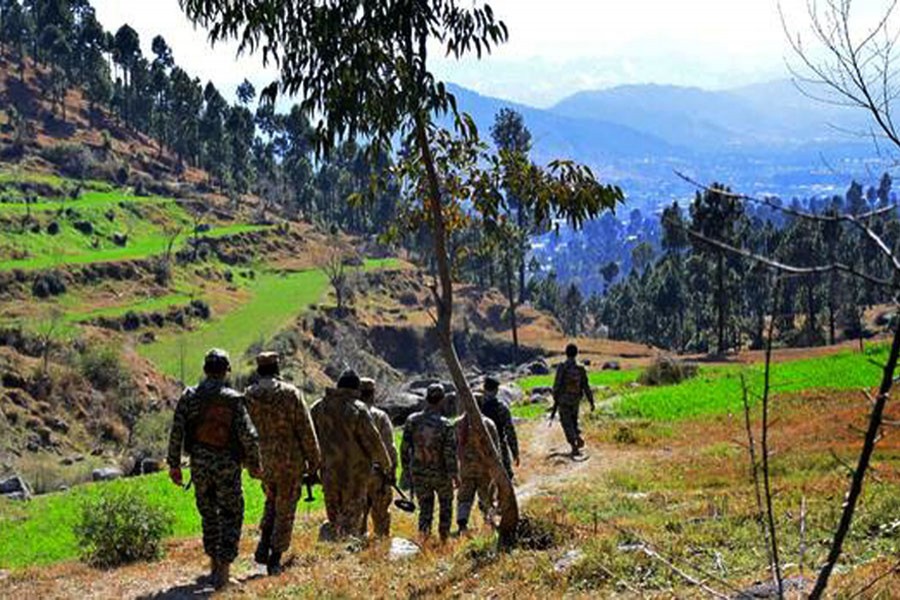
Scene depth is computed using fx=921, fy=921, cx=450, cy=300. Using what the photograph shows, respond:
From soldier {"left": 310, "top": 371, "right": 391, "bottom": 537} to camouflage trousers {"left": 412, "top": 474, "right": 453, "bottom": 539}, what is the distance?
0.82 meters

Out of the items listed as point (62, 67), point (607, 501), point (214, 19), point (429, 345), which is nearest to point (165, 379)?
point (429, 345)

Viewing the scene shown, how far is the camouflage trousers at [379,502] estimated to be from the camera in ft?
42.9

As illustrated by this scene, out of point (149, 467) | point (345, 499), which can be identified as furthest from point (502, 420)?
point (149, 467)

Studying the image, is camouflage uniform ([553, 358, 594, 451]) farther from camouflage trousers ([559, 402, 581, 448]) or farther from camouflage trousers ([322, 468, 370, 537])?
camouflage trousers ([322, 468, 370, 537])

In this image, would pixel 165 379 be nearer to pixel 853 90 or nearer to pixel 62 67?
pixel 853 90

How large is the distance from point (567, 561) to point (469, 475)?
4801 mm

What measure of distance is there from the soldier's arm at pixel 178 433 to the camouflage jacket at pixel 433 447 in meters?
3.86

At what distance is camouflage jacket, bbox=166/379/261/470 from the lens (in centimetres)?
1029

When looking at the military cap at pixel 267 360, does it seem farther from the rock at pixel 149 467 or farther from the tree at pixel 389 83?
the rock at pixel 149 467

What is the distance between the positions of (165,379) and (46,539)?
3949 centimetres

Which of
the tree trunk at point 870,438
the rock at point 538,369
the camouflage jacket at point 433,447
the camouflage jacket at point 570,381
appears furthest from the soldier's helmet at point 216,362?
the rock at point 538,369

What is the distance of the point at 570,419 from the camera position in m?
21.9

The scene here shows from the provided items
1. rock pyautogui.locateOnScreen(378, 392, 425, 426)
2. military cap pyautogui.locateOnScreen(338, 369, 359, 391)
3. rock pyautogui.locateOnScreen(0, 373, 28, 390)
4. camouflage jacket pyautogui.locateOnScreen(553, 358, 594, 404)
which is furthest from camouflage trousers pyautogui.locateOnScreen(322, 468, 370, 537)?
rock pyautogui.locateOnScreen(0, 373, 28, 390)

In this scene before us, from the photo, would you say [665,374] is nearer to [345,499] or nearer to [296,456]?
[345,499]
